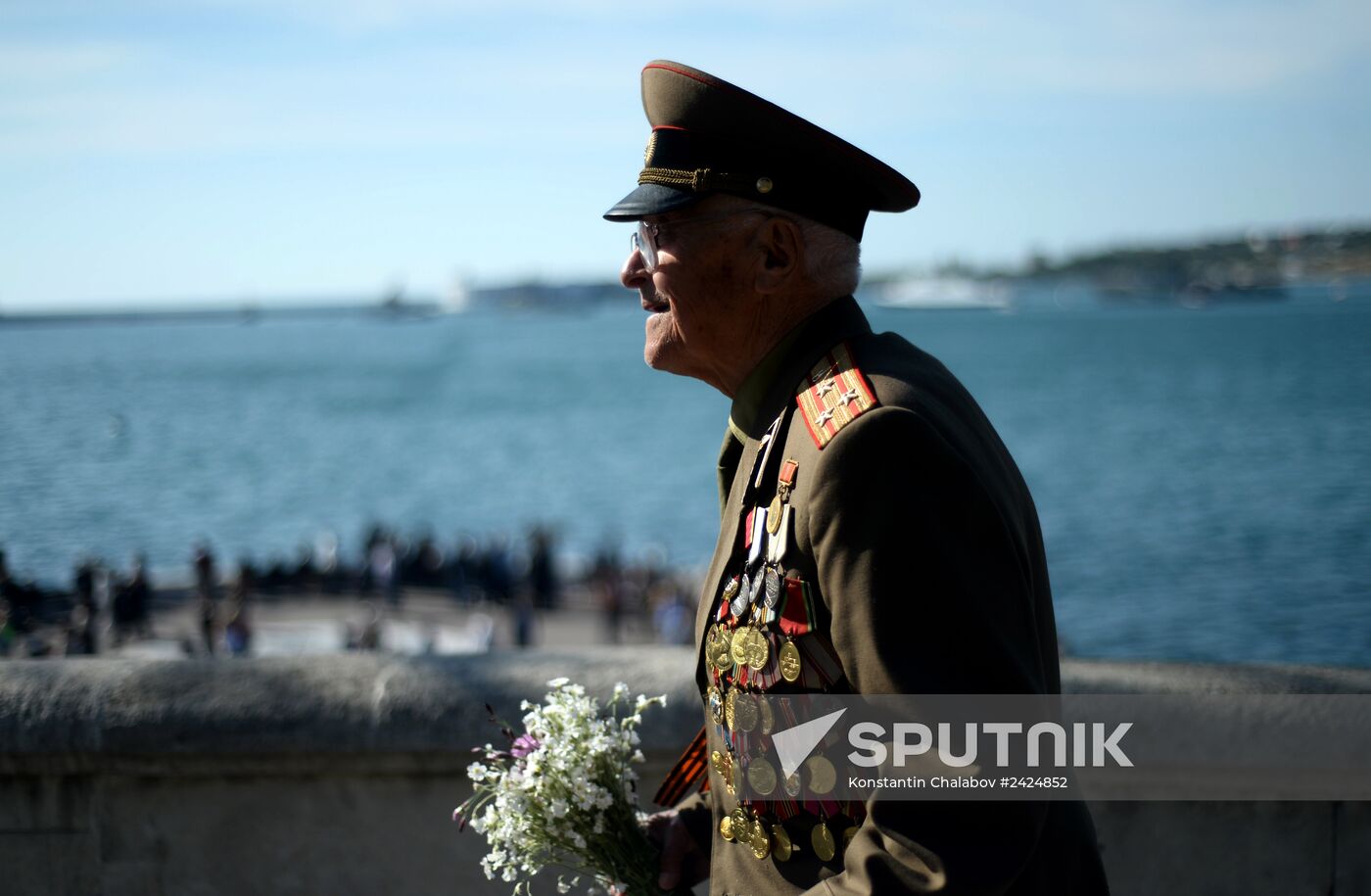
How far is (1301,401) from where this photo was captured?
333ft

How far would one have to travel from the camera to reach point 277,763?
295cm

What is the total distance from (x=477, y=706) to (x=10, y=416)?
218ft

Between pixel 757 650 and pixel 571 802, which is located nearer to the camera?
pixel 757 650

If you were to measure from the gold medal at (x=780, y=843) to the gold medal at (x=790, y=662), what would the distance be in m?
0.26

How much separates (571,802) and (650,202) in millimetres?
1046

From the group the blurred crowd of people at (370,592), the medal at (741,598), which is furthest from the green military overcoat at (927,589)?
the blurred crowd of people at (370,592)

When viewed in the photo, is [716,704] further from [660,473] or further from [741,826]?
[660,473]

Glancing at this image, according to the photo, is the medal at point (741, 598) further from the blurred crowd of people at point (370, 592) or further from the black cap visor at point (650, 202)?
the blurred crowd of people at point (370, 592)

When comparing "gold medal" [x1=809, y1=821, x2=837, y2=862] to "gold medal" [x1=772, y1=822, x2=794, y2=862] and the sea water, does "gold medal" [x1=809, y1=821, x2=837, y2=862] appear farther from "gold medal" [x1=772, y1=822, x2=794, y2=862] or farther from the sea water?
the sea water

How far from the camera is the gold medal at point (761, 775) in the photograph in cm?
196

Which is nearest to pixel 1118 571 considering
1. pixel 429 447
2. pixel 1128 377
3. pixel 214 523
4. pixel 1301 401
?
pixel 214 523

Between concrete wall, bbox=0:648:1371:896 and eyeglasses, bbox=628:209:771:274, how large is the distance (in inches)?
44.1

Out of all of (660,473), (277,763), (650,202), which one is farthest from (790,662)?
(660,473)
